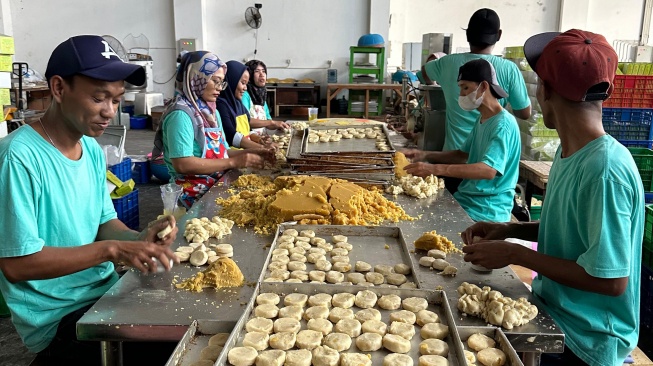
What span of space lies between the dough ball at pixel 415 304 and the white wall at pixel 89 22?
41.6 ft

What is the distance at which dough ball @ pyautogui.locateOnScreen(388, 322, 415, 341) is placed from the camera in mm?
1458

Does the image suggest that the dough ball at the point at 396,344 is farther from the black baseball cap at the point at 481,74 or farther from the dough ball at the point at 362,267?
the black baseball cap at the point at 481,74

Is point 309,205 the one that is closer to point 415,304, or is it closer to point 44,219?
point 415,304

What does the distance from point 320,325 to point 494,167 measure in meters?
1.83

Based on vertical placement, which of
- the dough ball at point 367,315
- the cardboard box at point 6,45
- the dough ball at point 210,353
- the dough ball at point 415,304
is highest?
the cardboard box at point 6,45

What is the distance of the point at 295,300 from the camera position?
63.0 inches

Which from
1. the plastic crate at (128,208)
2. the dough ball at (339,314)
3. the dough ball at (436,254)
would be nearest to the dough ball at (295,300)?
the dough ball at (339,314)

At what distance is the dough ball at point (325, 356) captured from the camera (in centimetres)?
133

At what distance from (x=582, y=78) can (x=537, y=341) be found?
0.83 metres

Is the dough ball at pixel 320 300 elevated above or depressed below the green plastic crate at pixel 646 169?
above

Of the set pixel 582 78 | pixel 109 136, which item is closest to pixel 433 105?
pixel 582 78

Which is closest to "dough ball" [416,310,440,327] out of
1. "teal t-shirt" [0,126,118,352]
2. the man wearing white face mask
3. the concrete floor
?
the concrete floor

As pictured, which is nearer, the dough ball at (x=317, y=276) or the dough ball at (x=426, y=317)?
the dough ball at (x=426, y=317)

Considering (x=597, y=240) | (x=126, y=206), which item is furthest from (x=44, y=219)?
(x=126, y=206)
